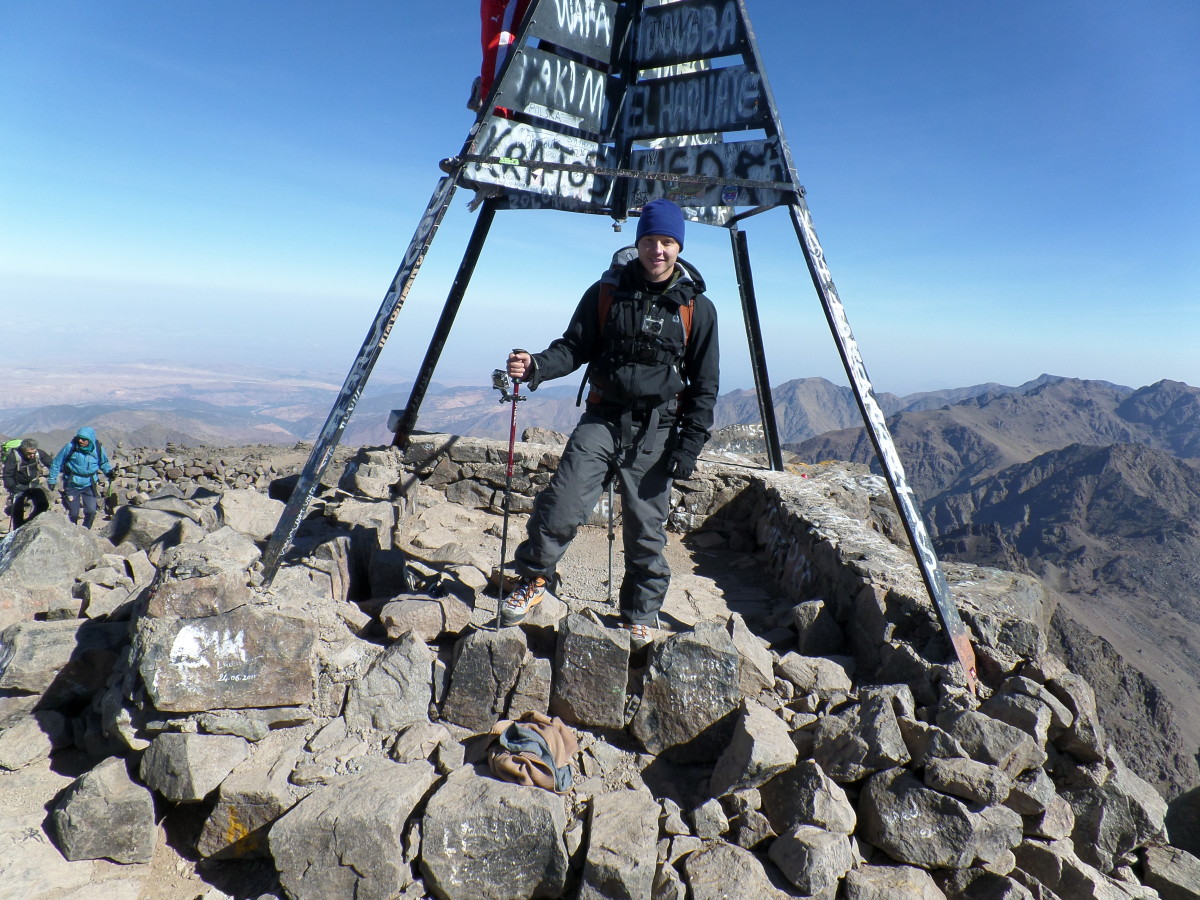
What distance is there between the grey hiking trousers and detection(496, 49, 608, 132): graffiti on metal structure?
116 inches

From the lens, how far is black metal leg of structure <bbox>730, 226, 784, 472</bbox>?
6.54 m

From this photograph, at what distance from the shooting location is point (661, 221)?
3557 millimetres

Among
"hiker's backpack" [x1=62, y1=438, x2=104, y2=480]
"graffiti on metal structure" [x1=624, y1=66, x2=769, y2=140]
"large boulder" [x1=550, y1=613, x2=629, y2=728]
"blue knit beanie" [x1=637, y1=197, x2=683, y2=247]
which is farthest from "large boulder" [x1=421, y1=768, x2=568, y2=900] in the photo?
"hiker's backpack" [x1=62, y1=438, x2=104, y2=480]

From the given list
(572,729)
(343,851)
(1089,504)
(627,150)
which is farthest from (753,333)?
(1089,504)

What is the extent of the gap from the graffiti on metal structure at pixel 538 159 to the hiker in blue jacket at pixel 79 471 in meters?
9.93

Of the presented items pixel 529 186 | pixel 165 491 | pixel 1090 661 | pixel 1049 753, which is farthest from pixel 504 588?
pixel 1090 661

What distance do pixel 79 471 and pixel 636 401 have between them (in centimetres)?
1180

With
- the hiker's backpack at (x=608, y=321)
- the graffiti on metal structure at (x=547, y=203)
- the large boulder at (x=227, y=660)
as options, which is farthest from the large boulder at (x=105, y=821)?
the graffiti on metal structure at (x=547, y=203)

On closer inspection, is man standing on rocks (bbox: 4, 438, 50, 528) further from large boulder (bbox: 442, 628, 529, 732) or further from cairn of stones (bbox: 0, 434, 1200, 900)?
large boulder (bbox: 442, 628, 529, 732)

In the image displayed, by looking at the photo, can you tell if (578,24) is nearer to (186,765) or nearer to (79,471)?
(186,765)

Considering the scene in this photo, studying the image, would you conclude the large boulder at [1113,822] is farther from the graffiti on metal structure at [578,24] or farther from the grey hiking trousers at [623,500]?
the graffiti on metal structure at [578,24]

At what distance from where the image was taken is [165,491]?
1205 centimetres

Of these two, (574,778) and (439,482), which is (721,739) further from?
(439,482)

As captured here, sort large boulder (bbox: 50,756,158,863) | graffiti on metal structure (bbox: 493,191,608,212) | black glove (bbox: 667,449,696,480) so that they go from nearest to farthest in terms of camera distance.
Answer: large boulder (bbox: 50,756,158,863), black glove (bbox: 667,449,696,480), graffiti on metal structure (bbox: 493,191,608,212)
